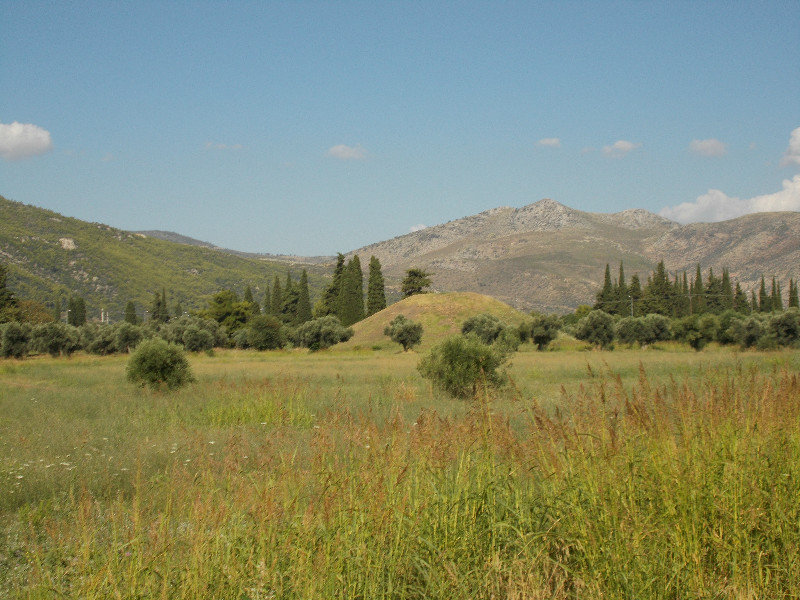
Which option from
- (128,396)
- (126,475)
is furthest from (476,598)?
(128,396)

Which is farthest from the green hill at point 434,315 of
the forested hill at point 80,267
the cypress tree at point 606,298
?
the forested hill at point 80,267

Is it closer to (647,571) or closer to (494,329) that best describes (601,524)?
(647,571)

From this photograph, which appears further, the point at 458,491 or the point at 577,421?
the point at 577,421

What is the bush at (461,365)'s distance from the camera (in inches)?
755

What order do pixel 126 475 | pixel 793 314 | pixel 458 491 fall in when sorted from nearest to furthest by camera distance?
pixel 458 491, pixel 126 475, pixel 793 314

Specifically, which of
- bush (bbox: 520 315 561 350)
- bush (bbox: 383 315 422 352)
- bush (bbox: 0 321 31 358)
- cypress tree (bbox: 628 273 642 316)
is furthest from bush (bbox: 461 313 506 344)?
bush (bbox: 0 321 31 358)

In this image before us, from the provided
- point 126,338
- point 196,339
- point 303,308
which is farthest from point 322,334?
point 303,308

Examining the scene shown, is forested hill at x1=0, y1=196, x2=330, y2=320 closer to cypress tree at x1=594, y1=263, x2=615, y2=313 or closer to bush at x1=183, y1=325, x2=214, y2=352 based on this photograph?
bush at x1=183, y1=325, x2=214, y2=352

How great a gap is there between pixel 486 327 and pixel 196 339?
1167 inches

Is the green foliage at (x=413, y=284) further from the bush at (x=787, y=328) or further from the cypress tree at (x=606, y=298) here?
the bush at (x=787, y=328)

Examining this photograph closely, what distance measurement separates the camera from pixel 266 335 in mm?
67438

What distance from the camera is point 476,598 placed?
11.1 feet

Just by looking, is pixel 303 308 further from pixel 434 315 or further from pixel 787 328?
pixel 787 328

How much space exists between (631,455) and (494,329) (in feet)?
172
